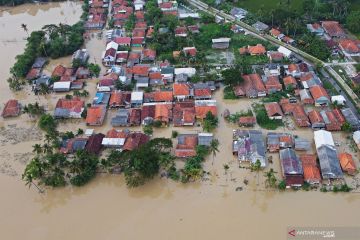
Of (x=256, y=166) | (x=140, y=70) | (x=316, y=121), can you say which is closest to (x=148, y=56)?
(x=140, y=70)

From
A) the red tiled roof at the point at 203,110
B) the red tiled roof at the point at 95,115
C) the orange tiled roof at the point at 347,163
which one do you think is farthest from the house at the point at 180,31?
the orange tiled roof at the point at 347,163

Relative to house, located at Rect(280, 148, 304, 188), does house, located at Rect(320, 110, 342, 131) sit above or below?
below

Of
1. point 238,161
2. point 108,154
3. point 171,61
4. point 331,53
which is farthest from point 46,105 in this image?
point 331,53

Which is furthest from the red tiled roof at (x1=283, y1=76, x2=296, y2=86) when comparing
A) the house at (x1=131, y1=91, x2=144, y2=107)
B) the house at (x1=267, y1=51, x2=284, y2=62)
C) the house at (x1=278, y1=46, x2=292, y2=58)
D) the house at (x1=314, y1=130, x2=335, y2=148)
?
the house at (x1=131, y1=91, x2=144, y2=107)

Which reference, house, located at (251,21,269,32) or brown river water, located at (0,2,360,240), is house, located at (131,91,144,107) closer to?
brown river water, located at (0,2,360,240)

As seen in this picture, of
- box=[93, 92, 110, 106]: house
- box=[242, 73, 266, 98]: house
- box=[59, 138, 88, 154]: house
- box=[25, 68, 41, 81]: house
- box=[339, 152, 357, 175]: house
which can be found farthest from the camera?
box=[25, 68, 41, 81]: house

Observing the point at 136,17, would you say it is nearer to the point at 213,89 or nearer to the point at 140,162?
the point at 213,89

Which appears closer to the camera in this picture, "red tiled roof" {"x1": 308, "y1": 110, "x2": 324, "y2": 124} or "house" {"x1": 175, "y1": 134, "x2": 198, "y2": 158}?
"house" {"x1": 175, "y1": 134, "x2": 198, "y2": 158}

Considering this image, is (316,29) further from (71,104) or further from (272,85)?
(71,104)

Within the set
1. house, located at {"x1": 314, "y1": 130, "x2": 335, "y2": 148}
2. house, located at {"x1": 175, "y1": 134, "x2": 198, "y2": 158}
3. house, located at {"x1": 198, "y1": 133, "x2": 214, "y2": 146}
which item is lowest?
house, located at {"x1": 175, "y1": 134, "x2": 198, "y2": 158}
